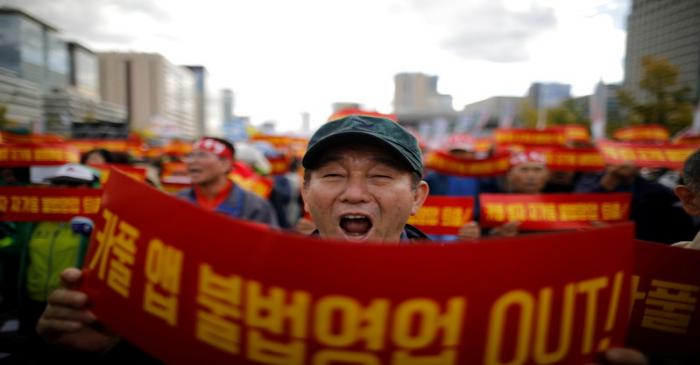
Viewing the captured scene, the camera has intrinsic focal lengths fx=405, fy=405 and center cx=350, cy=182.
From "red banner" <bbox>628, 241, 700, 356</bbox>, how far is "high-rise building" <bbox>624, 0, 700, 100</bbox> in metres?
65.3

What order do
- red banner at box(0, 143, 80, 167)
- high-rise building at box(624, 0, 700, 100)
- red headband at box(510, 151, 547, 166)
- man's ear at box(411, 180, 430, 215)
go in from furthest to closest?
high-rise building at box(624, 0, 700, 100) < red headband at box(510, 151, 547, 166) < red banner at box(0, 143, 80, 167) < man's ear at box(411, 180, 430, 215)

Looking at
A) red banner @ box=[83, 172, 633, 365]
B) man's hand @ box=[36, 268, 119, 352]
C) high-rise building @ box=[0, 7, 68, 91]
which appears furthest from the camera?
high-rise building @ box=[0, 7, 68, 91]

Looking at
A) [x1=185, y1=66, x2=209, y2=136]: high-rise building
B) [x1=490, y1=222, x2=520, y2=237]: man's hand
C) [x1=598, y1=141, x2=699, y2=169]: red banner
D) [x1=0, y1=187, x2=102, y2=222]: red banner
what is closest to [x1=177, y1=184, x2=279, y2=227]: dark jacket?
[x1=0, y1=187, x2=102, y2=222]: red banner

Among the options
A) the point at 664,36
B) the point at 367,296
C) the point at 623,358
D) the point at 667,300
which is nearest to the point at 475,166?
the point at 667,300

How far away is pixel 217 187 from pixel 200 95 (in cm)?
15653

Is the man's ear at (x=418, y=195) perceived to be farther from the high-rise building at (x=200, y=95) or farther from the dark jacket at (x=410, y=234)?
the high-rise building at (x=200, y=95)

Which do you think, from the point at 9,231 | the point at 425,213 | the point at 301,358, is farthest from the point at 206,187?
the point at 301,358

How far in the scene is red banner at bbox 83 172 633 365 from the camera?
2.62 ft

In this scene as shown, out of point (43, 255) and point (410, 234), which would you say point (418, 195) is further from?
point (43, 255)

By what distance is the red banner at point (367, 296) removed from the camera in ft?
2.62

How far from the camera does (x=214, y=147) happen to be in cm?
415

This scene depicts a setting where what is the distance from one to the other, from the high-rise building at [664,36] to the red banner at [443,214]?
209 ft

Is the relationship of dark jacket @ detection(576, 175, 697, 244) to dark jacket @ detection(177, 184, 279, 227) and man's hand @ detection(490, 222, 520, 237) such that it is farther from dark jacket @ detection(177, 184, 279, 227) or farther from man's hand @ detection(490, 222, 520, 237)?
dark jacket @ detection(177, 184, 279, 227)

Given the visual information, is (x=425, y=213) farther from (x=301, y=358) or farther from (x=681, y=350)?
(x=301, y=358)
